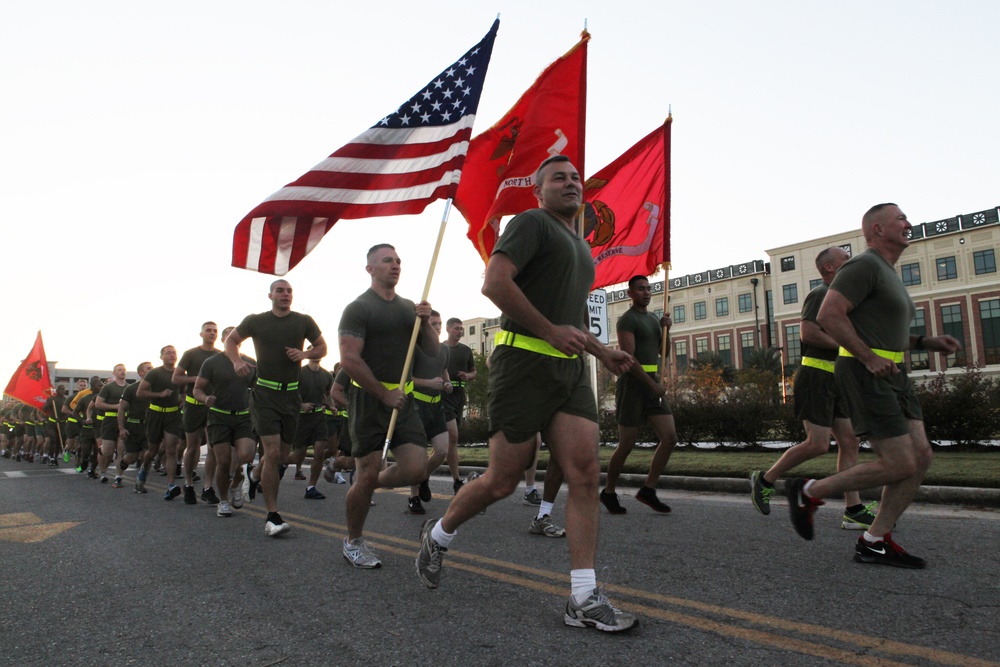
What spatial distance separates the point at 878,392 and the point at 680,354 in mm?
79676

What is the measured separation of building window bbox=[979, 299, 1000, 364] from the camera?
185ft

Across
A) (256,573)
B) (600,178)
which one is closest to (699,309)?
(600,178)

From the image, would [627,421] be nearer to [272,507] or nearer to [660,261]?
[660,261]

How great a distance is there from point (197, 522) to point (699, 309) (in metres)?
77.8

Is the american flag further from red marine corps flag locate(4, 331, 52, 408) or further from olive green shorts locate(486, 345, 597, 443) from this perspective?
red marine corps flag locate(4, 331, 52, 408)

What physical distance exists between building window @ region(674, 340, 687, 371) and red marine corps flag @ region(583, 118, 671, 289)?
73.5 m

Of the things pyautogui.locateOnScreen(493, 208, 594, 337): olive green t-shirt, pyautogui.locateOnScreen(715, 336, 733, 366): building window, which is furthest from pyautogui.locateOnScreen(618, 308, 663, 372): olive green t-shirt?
pyautogui.locateOnScreen(715, 336, 733, 366): building window

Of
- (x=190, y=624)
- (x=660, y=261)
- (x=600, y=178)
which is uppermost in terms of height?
→ (x=600, y=178)

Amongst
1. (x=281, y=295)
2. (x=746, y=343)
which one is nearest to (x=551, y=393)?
(x=281, y=295)

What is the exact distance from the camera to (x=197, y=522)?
6.94 meters

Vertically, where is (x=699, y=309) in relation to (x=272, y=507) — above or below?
above

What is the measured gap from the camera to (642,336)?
23.0 ft

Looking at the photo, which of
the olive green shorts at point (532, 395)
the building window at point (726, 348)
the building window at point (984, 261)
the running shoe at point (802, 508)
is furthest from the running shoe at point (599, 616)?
the building window at point (726, 348)

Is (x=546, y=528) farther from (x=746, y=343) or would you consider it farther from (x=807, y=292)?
(x=746, y=343)
